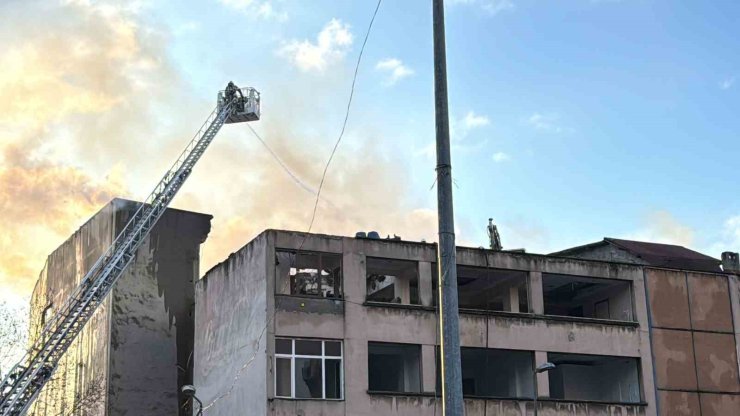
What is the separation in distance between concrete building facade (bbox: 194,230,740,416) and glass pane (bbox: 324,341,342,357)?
0.03 m

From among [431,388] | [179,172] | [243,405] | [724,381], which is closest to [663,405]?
[724,381]

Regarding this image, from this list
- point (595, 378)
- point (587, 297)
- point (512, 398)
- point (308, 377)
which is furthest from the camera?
point (587, 297)

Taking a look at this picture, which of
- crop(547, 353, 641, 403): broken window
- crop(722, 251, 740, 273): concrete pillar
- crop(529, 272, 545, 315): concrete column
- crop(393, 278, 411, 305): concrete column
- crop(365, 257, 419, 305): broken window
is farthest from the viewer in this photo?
crop(722, 251, 740, 273): concrete pillar

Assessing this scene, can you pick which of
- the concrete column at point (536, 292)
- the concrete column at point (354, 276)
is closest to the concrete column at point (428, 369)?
the concrete column at point (354, 276)

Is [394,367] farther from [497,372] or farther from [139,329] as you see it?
[139,329]

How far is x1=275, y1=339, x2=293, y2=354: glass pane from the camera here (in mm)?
31078

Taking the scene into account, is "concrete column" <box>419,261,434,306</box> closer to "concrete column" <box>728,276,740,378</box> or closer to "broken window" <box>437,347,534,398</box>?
"broken window" <box>437,347,534,398</box>

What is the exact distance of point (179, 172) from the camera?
141 ft

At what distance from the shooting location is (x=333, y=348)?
31.8 meters

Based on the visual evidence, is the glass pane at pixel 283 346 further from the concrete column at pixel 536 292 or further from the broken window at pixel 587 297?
the broken window at pixel 587 297

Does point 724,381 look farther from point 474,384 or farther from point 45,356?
point 45,356

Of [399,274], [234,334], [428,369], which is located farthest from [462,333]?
[234,334]

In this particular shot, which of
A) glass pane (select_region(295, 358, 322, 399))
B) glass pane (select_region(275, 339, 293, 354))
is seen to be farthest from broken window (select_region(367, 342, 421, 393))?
glass pane (select_region(275, 339, 293, 354))

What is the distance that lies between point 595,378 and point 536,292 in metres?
5.78
